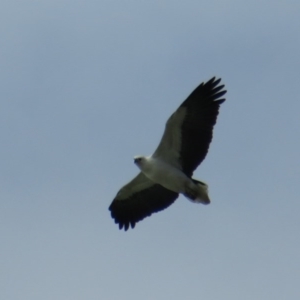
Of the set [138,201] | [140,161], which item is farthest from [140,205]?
[140,161]

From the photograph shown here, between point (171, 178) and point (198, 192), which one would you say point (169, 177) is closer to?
point (171, 178)

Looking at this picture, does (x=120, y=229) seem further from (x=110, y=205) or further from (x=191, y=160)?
(x=191, y=160)

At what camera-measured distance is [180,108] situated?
86.8ft

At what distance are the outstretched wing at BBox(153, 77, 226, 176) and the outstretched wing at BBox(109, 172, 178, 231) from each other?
1.74 m

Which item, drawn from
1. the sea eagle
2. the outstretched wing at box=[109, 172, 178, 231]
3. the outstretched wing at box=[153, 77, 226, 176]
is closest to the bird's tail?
the sea eagle

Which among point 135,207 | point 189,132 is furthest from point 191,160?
point 135,207

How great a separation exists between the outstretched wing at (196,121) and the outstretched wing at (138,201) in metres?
1.74

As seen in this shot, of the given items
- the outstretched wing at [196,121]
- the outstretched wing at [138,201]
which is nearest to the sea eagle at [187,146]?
the outstretched wing at [196,121]

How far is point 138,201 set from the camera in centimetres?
2842

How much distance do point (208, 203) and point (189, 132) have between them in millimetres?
1782

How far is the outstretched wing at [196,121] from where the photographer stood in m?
26.4

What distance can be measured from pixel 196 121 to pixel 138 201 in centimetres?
322

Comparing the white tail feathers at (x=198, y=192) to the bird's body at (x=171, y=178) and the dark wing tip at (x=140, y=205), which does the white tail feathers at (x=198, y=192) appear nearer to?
the bird's body at (x=171, y=178)

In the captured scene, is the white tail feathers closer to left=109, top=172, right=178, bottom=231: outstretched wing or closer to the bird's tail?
the bird's tail
